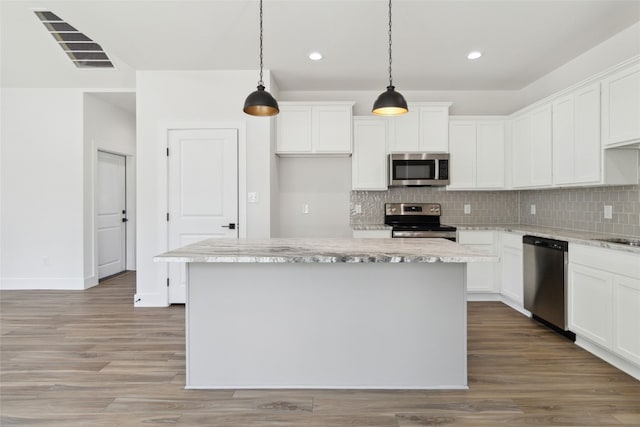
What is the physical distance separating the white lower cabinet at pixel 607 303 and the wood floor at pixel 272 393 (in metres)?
0.14

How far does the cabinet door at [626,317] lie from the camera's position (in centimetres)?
243

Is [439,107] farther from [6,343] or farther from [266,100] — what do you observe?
[6,343]

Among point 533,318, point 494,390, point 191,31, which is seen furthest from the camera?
point 533,318

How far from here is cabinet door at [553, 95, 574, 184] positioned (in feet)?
11.1

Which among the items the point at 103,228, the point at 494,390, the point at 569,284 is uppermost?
the point at 103,228

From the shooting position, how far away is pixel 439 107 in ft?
14.9

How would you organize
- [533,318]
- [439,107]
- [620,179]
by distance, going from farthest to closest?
[439,107] < [533,318] < [620,179]

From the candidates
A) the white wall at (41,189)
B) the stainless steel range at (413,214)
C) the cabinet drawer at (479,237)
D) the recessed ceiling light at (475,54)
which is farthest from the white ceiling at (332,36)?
the cabinet drawer at (479,237)

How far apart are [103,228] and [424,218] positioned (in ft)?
16.6

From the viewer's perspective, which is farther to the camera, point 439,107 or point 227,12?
point 439,107

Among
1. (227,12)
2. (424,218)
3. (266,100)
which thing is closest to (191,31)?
(227,12)

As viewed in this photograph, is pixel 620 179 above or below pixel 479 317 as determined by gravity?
above

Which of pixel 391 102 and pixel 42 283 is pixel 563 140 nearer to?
pixel 391 102

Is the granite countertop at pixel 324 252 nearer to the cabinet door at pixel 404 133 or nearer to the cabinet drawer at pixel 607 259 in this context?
the cabinet drawer at pixel 607 259
